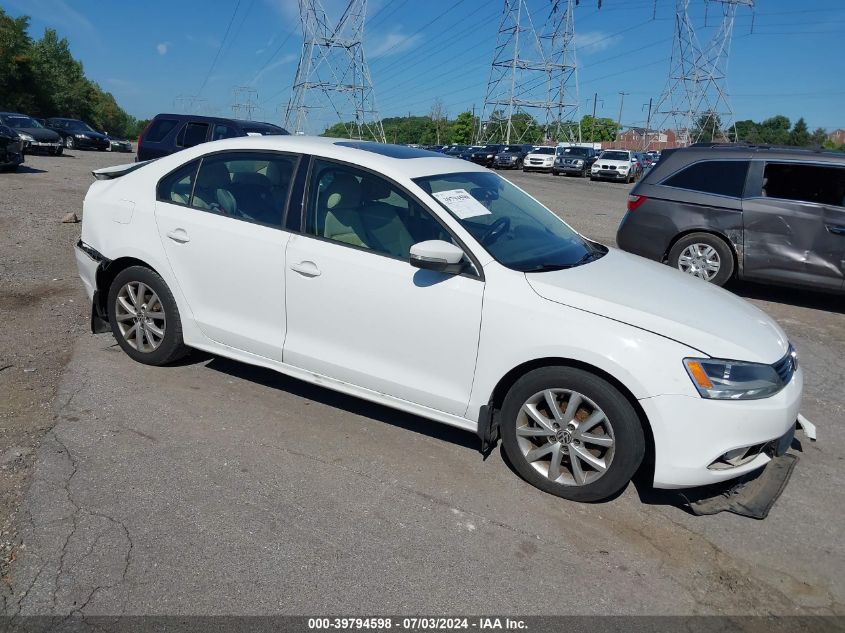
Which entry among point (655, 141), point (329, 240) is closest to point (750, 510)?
point (329, 240)

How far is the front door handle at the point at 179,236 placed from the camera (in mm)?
4539

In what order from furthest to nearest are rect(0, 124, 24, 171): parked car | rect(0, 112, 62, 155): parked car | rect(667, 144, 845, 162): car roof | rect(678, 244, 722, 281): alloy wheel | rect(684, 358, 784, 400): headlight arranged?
rect(0, 112, 62, 155): parked car
rect(0, 124, 24, 171): parked car
rect(678, 244, 722, 281): alloy wheel
rect(667, 144, 845, 162): car roof
rect(684, 358, 784, 400): headlight

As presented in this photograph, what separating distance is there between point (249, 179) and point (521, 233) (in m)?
1.81

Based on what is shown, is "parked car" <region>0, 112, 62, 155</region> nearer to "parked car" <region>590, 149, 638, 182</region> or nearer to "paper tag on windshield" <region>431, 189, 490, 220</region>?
"parked car" <region>590, 149, 638, 182</region>

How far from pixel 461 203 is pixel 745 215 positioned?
5162mm

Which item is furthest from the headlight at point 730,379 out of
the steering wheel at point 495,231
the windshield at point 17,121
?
the windshield at point 17,121

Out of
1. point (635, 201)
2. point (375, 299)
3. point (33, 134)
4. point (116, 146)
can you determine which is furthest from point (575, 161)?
point (375, 299)

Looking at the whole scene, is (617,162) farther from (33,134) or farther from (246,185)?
(246,185)

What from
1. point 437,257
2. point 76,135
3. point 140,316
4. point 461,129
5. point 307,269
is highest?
point 461,129

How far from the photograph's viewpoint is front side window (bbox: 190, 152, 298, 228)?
4316 mm

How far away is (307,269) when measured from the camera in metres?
4.05

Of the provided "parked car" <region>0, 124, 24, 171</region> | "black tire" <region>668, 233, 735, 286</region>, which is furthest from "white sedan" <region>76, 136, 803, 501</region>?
"parked car" <region>0, 124, 24, 171</region>

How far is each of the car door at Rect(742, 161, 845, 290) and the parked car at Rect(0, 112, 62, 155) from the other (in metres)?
26.5

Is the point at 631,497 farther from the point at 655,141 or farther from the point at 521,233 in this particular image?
the point at 655,141
